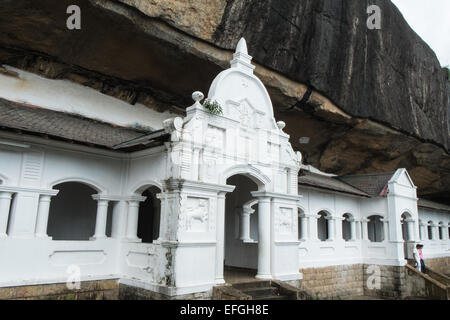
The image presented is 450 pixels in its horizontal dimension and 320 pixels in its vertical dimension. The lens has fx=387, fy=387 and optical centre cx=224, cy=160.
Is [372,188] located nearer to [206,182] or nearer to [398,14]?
[398,14]

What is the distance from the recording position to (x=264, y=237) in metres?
10.7

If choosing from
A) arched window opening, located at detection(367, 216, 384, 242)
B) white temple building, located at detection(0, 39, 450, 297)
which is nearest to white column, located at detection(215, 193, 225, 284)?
white temple building, located at detection(0, 39, 450, 297)

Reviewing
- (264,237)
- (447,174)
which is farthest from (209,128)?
(447,174)

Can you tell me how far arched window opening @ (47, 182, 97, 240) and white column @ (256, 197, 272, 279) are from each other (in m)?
5.42

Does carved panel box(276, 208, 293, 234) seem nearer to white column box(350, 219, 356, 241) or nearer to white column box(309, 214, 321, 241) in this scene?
white column box(309, 214, 321, 241)

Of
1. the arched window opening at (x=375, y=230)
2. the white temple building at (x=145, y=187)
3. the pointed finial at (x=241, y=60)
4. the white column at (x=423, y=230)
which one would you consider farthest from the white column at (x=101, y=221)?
the white column at (x=423, y=230)

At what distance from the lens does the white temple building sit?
864cm

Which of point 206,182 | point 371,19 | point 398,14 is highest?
point 398,14

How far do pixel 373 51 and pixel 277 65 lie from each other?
5.91 m

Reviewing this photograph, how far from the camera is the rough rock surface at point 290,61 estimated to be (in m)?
11.2

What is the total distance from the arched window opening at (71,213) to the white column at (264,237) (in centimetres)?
542

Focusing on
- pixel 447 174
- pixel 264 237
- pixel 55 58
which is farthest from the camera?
pixel 447 174

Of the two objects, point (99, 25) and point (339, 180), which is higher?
point (99, 25)

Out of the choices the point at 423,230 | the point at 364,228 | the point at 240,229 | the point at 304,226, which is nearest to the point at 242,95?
the point at 240,229
